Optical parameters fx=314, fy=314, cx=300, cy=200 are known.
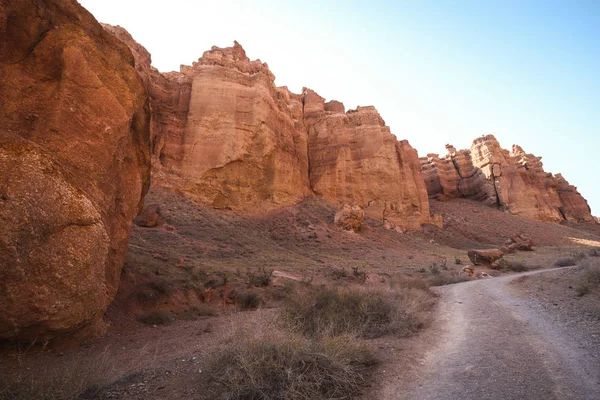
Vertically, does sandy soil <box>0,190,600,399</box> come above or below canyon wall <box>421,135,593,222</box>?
below

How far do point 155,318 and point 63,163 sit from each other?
4.32 m

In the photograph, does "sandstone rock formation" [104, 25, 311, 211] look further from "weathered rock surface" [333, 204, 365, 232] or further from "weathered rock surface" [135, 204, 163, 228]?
"weathered rock surface" [135, 204, 163, 228]

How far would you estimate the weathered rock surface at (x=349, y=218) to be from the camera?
95.7 feet

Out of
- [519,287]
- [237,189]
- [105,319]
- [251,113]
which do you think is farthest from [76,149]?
[251,113]

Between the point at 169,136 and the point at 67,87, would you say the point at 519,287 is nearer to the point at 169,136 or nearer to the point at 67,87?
the point at 67,87

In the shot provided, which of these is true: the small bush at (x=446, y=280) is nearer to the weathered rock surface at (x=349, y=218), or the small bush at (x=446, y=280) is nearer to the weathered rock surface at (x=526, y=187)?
the weathered rock surface at (x=349, y=218)

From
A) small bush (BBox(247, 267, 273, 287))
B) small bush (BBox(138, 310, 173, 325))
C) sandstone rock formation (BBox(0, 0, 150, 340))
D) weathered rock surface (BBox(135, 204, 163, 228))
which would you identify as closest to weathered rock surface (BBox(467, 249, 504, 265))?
small bush (BBox(247, 267, 273, 287))

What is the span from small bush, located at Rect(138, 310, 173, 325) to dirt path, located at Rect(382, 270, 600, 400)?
6226mm

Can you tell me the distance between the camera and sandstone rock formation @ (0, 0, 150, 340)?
4.27 metres

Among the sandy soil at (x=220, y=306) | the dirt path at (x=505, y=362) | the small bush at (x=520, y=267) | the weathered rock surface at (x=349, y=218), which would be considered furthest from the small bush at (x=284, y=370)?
the weathered rock surface at (x=349, y=218)

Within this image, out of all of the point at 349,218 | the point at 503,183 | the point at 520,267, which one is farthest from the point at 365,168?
the point at 503,183

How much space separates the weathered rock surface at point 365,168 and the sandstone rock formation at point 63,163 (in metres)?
29.2

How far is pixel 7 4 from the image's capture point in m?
5.62

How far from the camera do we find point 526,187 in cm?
5106
